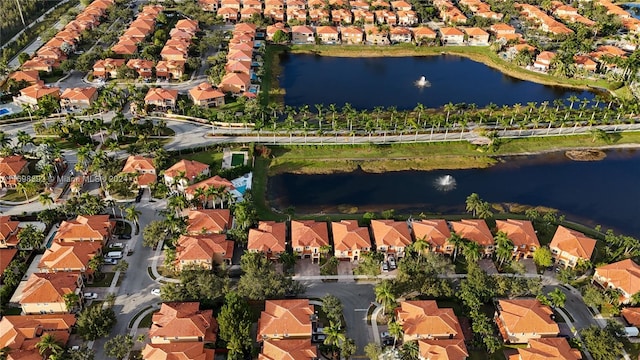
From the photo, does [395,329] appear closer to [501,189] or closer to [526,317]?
[526,317]

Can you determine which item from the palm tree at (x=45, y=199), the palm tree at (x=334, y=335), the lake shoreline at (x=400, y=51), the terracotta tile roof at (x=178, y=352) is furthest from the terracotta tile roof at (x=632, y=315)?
the lake shoreline at (x=400, y=51)

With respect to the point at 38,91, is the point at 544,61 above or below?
above

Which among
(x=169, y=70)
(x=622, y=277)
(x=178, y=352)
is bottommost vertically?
(x=178, y=352)

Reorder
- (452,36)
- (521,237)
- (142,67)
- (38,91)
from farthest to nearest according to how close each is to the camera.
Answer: (452,36)
(142,67)
(38,91)
(521,237)

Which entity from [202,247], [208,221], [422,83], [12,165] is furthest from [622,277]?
[12,165]

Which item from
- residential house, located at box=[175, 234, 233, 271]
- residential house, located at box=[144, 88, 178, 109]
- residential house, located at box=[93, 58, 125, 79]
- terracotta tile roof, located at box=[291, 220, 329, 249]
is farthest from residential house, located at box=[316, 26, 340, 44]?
residential house, located at box=[175, 234, 233, 271]

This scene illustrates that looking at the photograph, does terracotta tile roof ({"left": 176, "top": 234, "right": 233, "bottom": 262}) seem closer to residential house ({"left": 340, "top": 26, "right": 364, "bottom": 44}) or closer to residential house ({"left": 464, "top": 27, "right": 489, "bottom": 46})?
residential house ({"left": 340, "top": 26, "right": 364, "bottom": 44})

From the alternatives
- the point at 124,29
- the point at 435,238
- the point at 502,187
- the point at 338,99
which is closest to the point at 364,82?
the point at 338,99
